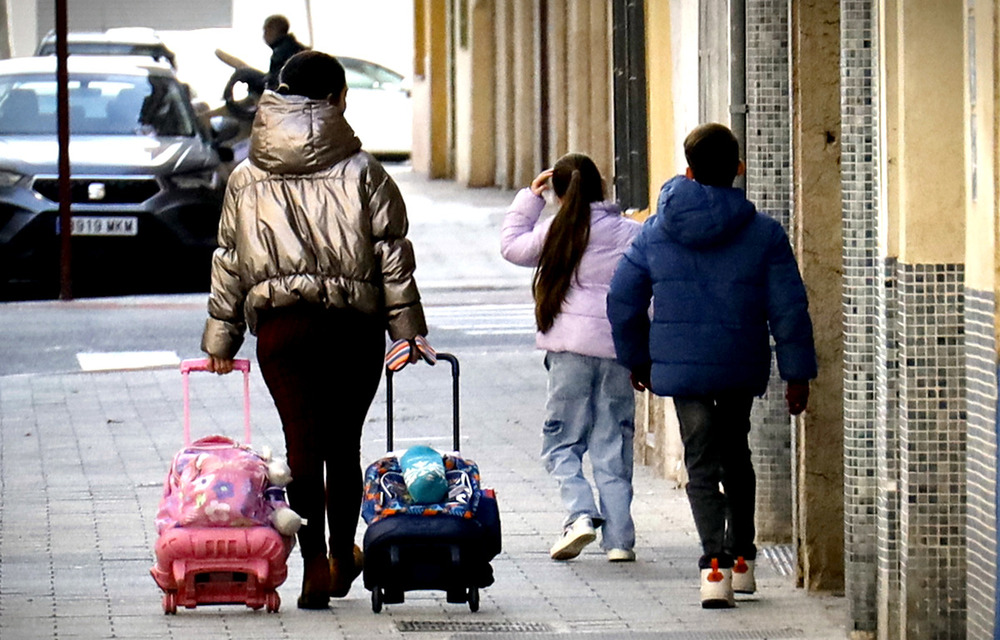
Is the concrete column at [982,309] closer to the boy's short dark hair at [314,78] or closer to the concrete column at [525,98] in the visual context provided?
the boy's short dark hair at [314,78]

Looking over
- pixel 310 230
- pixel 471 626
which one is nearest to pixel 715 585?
pixel 471 626

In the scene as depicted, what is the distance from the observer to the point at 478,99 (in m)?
31.8

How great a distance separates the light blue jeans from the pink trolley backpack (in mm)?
1447

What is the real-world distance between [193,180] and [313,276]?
38.2 ft

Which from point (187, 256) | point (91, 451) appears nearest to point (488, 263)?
point (187, 256)

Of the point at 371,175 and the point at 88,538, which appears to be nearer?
the point at 371,175

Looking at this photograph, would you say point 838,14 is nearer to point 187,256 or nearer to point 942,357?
point 942,357

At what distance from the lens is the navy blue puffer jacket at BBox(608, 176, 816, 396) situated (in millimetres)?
7941

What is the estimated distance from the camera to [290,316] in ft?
25.9

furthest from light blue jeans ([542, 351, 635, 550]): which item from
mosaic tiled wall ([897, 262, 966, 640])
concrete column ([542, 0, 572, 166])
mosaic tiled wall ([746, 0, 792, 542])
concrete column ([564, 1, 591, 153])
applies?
concrete column ([542, 0, 572, 166])

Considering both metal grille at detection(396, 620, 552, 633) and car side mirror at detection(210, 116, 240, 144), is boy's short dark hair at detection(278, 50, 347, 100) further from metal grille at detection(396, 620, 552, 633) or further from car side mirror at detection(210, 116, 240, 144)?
car side mirror at detection(210, 116, 240, 144)

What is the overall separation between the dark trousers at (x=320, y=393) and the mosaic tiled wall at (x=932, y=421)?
1.77 metres

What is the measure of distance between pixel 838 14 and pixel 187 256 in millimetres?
11579

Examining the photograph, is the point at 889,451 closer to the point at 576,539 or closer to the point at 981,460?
the point at 981,460
